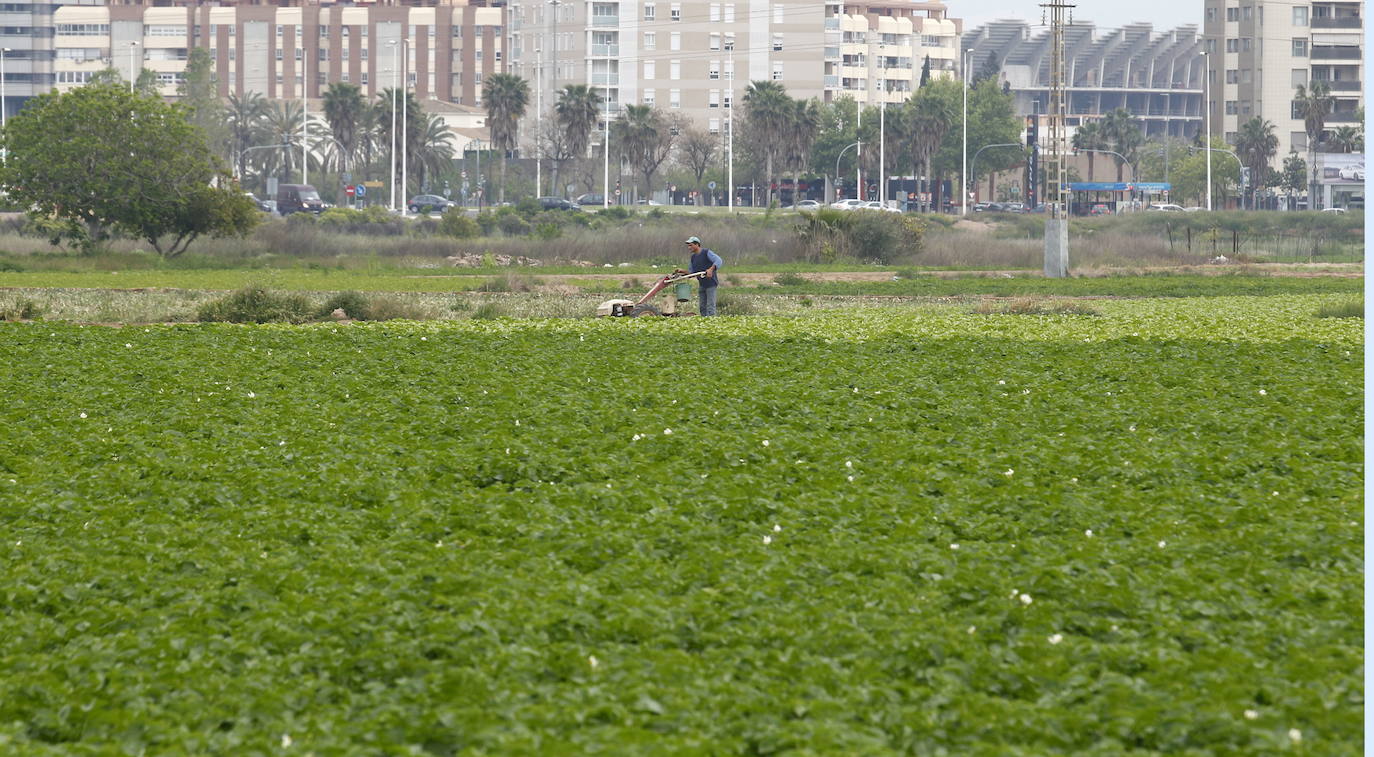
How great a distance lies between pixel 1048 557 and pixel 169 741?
17.3 ft

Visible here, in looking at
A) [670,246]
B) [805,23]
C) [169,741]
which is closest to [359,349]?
[169,741]

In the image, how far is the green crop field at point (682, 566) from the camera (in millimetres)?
7559

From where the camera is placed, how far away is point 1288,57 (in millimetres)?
173000

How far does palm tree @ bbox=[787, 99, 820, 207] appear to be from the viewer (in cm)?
13238

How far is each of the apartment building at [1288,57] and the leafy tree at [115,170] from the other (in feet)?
448

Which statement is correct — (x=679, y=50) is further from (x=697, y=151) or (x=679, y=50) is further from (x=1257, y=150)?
(x=1257, y=150)

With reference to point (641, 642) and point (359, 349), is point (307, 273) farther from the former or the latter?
point (641, 642)

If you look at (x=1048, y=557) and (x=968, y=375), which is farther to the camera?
(x=968, y=375)

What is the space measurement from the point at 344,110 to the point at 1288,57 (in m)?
97.0

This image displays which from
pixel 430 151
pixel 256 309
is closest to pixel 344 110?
pixel 430 151

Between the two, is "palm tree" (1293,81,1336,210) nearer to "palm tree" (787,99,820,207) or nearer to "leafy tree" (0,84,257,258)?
"palm tree" (787,99,820,207)

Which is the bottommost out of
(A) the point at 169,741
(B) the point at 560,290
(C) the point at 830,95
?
(A) the point at 169,741

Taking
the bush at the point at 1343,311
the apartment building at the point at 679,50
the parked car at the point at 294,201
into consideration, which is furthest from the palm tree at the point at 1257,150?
the bush at the point at 1343,311

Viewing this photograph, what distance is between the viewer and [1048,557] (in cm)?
1025
